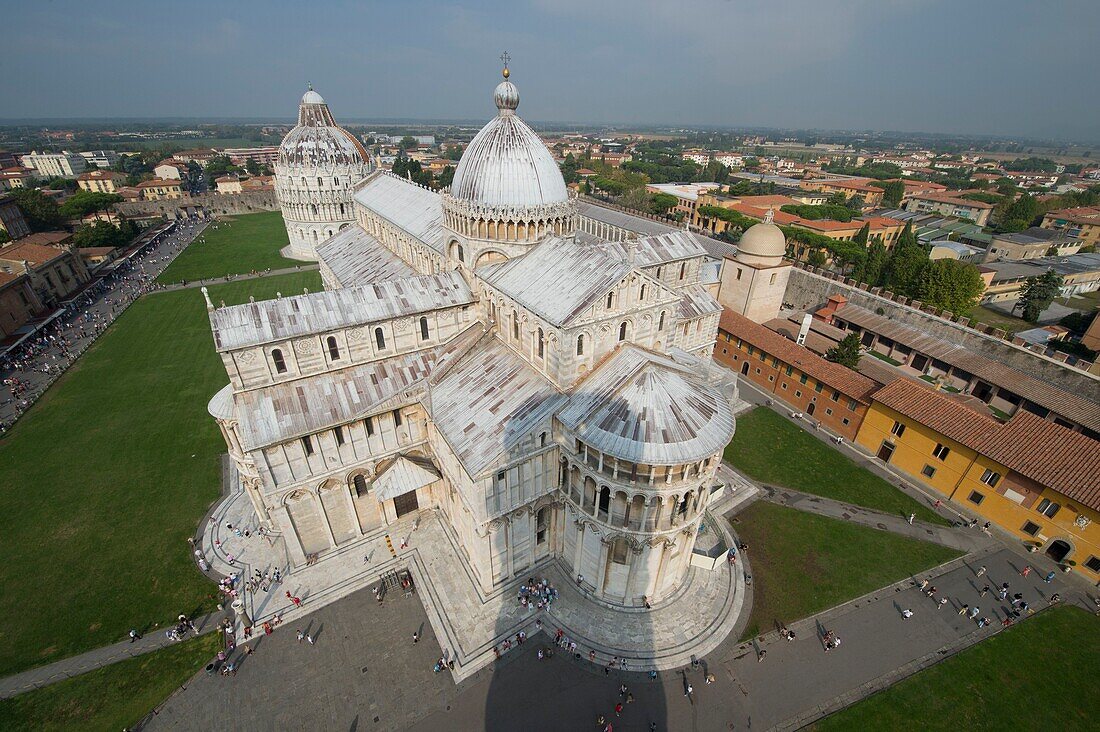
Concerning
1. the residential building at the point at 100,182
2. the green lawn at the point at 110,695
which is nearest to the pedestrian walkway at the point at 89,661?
the green lawn at the point at 110,695

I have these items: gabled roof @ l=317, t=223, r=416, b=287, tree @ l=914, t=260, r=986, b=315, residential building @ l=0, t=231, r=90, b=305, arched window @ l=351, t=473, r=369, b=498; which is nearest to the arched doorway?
tree @ l=914, t=260, r=986, b=315

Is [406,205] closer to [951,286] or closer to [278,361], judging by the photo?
[278,361]

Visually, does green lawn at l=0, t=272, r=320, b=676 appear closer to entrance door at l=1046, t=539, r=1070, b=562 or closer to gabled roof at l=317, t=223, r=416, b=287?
gabled roof at l=317, t=223, r=416, b=287

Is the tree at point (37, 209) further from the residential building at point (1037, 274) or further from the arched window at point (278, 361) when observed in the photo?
the residential building at point (1037, 274)

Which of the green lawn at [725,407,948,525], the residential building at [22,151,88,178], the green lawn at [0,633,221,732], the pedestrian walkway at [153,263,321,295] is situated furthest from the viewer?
the residential building at [22,151,88,178]

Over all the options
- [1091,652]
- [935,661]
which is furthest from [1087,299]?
[935,661]

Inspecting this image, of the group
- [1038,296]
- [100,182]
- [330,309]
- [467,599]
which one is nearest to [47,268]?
[330,309]
